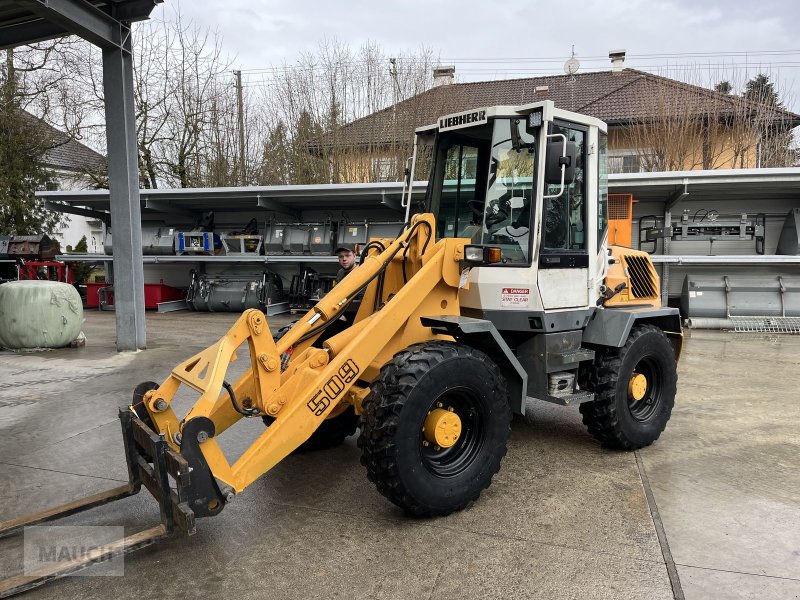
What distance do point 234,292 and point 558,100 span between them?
43.6 feet

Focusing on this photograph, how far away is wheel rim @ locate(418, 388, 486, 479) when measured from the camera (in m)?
3.46

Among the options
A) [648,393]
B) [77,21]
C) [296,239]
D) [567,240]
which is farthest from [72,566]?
[296,239]

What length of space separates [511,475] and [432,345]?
1332 millimetres

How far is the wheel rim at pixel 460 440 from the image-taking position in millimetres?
3455

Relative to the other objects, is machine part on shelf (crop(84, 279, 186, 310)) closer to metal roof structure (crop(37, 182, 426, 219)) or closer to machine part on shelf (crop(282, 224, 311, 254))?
metal roof structure (crop(37, 182, 426, 219))

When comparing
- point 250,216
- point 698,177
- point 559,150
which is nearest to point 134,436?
point 559,150

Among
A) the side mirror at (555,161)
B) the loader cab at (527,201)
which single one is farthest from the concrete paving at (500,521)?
the side mirror at (555,161)

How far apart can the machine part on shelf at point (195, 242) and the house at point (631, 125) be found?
4160 millimetres

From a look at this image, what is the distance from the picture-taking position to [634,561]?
9.77 feet

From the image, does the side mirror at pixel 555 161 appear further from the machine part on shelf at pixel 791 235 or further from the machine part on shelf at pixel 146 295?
the machine part on shelf at pixel 146 295

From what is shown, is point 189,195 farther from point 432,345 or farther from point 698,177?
point 432,345

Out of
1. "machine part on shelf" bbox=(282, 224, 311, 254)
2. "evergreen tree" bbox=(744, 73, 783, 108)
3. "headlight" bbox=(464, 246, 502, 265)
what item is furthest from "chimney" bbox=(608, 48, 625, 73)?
"headlight" bbox=(464, 246, 502, 265)

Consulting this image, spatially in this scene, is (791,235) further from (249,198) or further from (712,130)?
(249,198)

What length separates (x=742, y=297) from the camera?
40.4 ft
